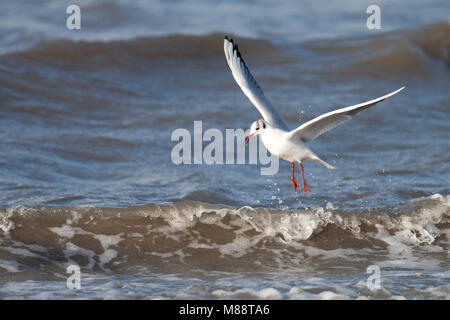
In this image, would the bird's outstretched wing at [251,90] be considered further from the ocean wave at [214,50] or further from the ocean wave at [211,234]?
the ocean wave at [214,50]

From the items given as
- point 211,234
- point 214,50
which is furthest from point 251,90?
point 214,50

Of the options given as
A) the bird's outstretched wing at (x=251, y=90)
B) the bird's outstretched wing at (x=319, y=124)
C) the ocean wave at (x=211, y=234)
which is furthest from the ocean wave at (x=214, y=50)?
the bird's outstretched wing at (x=319, y=124)

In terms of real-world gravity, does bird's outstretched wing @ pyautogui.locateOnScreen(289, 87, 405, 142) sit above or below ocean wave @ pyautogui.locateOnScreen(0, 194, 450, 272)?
above

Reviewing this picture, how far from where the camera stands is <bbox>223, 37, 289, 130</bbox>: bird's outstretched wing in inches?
266

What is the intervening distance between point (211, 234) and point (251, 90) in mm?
1390

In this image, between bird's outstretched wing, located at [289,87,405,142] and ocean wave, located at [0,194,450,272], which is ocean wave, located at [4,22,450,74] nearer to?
ocean wave, located at [0,194,450,272]

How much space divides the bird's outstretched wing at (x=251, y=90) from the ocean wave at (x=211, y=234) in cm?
97

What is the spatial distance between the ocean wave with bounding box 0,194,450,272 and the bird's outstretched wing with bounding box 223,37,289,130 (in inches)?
38.3

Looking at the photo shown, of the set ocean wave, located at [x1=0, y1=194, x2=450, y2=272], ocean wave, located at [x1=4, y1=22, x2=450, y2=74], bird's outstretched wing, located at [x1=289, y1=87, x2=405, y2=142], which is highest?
ocean wave, located at [x1=4, y1=22, x2=450, y2=74]

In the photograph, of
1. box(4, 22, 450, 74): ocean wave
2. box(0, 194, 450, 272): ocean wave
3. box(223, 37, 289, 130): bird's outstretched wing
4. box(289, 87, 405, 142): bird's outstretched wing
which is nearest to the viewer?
box(289, 87, 405, 142): bird's outstretched wing

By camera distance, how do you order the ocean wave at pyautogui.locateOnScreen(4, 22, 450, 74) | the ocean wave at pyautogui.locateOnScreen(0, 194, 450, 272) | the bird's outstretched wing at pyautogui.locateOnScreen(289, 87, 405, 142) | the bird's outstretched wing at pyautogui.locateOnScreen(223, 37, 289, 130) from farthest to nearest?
1. the ocean wave at pyautogui.locateOnScreen(4, 22, 450, 74)
2. the bird's outstretched wing at pyautogui.locateOnScreen(223, 37, 289, 130)
3. the ocean wave at pyautogui.locateOnScreen(0, 194, 450, 272)
4. the bird's outstretched wing at pyautogui.locateOnScreen(289, 87, 405, 142)

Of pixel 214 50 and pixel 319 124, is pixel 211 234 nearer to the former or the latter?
pixel 319 124

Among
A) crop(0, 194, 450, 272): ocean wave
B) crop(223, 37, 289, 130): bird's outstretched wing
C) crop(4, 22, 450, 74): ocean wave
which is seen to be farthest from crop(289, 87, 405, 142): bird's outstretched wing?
crop(4, 22, 450, 74): ocean wave

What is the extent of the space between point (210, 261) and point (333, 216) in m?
1.39
